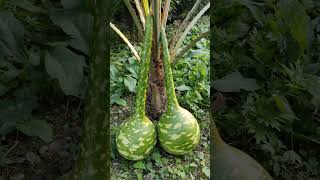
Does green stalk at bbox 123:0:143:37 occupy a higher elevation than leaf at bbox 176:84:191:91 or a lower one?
higher

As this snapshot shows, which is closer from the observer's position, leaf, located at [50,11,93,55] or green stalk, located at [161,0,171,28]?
green stalk, located at [161,0,171,28]

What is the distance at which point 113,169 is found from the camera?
0.54m

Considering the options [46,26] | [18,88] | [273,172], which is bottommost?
[273,172]

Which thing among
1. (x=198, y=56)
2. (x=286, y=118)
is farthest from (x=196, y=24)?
(x=286, y=118)

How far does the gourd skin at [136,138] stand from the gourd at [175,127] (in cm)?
2

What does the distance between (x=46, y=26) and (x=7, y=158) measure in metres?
0.25

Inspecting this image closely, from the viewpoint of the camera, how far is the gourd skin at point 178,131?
0.52m

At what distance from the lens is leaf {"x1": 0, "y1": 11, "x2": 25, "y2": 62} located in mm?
652

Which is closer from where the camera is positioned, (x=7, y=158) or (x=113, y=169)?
(x=113, y=169)

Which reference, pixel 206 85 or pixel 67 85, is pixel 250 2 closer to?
pixel 206 85

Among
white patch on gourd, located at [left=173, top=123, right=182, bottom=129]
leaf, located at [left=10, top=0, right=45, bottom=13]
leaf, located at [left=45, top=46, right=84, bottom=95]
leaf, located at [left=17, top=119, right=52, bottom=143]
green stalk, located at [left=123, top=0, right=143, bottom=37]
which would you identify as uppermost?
leaf, located at [left=10, top=0, right=45, bottom=13]

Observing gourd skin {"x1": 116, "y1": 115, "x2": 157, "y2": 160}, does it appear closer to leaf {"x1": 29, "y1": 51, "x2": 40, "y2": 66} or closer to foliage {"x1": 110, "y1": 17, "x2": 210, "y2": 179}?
foliage {"x1": 110, "y1": 17, "x2": 210, "y2": 179}

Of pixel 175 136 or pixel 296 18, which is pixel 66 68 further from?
pixel 296 18

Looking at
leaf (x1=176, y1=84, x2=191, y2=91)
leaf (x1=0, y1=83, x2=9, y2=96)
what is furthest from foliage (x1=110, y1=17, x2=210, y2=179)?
leaf (x1=0, y1=83, x2=9, y2=96)
